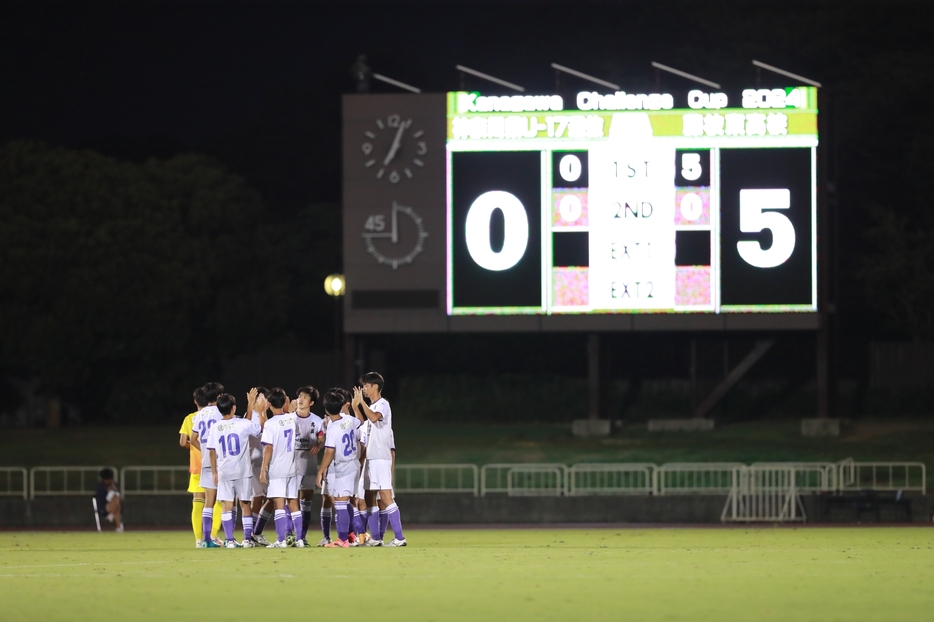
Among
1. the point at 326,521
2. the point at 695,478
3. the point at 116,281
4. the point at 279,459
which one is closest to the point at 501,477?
the point at 695,478

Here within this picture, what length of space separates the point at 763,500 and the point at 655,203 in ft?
21.0

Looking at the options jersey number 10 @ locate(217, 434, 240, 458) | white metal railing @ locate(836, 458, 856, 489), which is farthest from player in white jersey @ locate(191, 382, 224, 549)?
white metal railing @ locate(836, 458, 856, 489)

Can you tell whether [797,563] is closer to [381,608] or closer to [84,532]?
[381,608]

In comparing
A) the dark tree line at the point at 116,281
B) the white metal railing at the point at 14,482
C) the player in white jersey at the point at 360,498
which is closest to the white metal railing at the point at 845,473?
the player in white jersey at the point at 360,498

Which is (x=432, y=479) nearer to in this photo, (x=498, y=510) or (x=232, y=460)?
(x=498, y=510)

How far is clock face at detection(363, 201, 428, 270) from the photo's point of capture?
27797 mm

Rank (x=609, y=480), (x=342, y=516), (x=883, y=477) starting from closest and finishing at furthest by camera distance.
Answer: (x=342, y=516), (x=883, y=477), (x=609, y=480)

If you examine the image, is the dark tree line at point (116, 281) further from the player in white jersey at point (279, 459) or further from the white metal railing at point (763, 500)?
the player in white jersey at point (279, 459)

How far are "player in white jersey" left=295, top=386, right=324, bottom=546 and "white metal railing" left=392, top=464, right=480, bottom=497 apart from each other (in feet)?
27.3

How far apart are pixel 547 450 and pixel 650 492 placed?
5.46m

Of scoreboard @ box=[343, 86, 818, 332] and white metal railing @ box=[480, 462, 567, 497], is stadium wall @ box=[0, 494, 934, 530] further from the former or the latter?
scoreboard @ box=[343, 86, 818, 332]

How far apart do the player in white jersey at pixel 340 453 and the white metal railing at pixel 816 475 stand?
9.17 m

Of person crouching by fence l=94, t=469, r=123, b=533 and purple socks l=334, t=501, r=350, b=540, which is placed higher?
purple socks l=334, t=501, r=350, b=540

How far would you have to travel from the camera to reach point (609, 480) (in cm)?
2412
